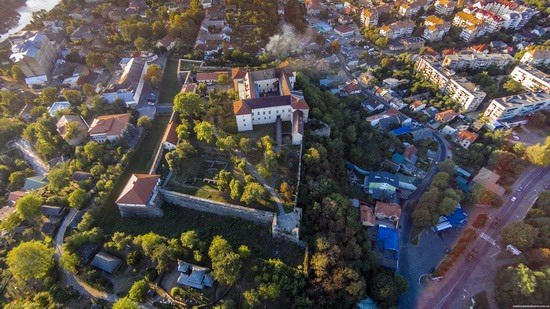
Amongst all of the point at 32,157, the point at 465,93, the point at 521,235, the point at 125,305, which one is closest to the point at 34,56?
the point at 32,157

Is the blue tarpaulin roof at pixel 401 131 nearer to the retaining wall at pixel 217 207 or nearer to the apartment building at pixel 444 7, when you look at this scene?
the retaining wall at pixel 217 207

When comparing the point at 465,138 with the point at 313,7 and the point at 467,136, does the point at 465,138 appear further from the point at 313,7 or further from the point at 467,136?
the point at 313,7

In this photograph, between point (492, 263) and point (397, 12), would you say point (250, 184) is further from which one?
point (397, 12)

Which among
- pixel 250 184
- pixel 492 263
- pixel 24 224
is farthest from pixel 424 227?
pixel 24 224

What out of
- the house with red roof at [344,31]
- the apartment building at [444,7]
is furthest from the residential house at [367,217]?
the apartment building at [444,7]

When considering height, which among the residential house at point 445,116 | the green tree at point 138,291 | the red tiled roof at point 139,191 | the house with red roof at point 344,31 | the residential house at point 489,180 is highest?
the red tiled roof at point 139,191
